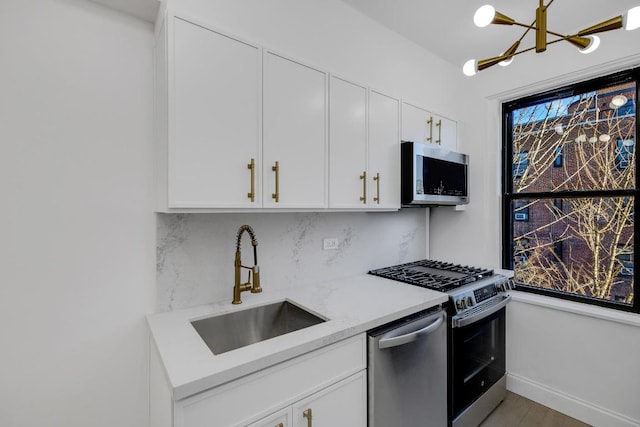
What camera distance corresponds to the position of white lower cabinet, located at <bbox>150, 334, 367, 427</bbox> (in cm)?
94

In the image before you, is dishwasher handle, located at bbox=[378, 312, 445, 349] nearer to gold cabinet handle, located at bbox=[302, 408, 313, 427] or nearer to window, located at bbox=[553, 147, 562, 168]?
gold cabinet handle, located at bbox=[302, 408, 313, 427]

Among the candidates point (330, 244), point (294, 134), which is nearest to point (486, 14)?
point (294, 134)

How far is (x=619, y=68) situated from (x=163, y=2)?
2757 millimetres

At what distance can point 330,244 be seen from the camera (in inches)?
81.7

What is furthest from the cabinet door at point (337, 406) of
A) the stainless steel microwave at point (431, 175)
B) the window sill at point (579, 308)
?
the window sill at point (579, 308)

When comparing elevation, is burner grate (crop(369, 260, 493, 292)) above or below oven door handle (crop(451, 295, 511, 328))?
above

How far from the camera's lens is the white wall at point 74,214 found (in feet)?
3.85

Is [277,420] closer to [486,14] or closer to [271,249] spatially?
[271,249]

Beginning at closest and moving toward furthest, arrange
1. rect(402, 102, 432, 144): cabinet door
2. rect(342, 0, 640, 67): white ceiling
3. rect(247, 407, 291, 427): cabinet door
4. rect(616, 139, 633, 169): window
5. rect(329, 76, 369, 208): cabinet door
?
1. rect(247, 407, 291, 427): cabinet door
2. rect(329, 76, 369, 208): cabinet door
3. rect(342, 0, 640, 67): white ceiling
4. rect(616, 139, 633, 169): window
5. rect(402, 102, 432, 144): cabinet door

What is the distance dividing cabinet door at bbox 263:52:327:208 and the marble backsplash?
0.31m

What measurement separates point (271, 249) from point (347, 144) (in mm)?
774

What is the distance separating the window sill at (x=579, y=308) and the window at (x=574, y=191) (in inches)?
1.9

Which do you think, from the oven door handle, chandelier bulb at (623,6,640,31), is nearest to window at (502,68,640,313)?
the oven door handle

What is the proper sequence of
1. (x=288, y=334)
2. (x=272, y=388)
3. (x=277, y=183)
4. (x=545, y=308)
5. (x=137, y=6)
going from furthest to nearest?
(x=545, y=308), (x=277, y=183), (x=137, y=6), (x=288, y=334), (x=272, y=388)
